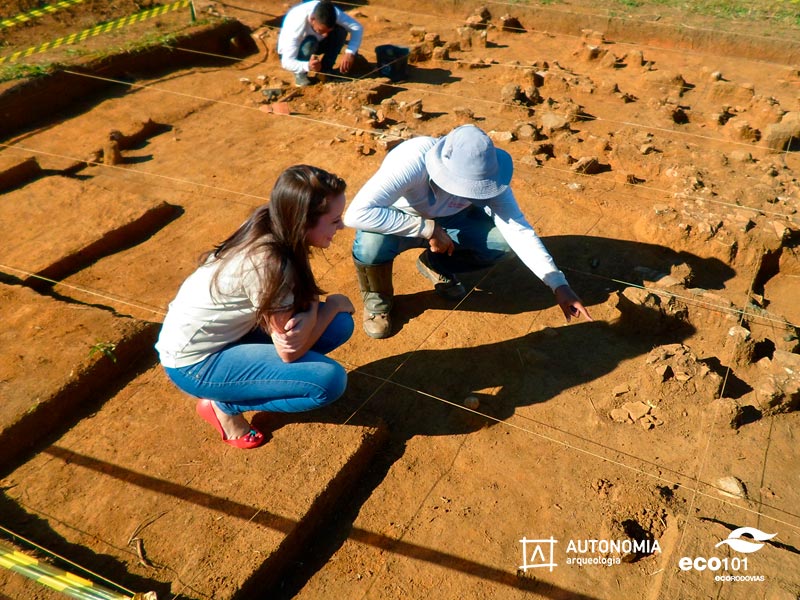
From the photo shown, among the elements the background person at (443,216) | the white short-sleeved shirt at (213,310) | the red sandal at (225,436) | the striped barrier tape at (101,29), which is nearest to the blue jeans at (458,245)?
the background person at (443,216)

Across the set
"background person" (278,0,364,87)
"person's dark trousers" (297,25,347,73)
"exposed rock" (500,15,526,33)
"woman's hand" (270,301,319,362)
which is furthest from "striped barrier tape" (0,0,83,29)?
"woman's hand" (270,301,319,362)

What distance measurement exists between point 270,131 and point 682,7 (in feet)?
21.1

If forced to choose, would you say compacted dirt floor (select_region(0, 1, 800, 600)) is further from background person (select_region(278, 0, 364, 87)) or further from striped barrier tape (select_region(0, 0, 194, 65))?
striped barrier tape (select_region(0, 0, 194, 65))

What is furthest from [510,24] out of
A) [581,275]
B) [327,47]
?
[581,275]

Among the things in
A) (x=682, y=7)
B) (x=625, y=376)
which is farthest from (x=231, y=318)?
(x=682, y=7)

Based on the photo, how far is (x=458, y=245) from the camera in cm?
384

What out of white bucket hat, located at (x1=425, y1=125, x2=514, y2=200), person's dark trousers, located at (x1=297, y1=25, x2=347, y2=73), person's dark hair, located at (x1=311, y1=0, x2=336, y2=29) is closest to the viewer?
white bucket hat, located at (x1=425, y1=125, x2=514, y2=200)

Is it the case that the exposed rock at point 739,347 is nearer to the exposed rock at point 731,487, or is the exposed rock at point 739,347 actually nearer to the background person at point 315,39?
the exposed rock at point 731,487

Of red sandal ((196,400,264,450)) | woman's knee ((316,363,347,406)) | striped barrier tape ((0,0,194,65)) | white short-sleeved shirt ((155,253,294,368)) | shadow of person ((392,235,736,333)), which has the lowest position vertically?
shadow of person ((392,235,736,333))

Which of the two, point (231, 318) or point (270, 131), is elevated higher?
point (231, 318)

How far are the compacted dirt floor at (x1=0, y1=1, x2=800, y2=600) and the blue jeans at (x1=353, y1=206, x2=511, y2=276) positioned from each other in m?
0.29

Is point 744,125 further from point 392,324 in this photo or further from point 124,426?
point 124,426

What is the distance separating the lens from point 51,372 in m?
3.26

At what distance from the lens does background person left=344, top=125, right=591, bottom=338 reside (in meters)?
3.19
